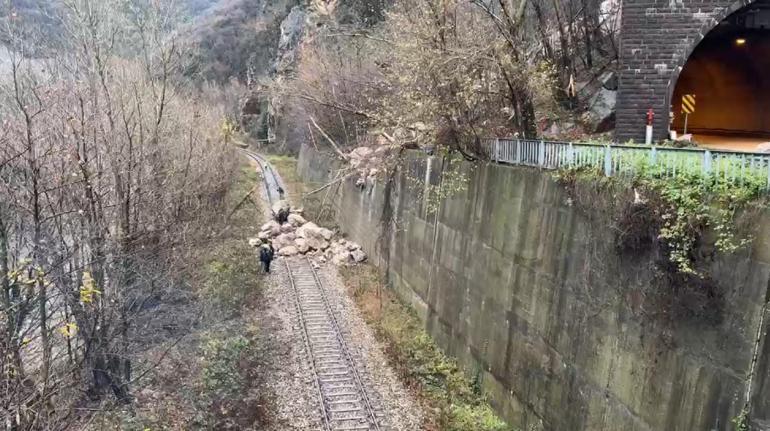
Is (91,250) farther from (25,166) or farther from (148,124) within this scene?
(148,124)

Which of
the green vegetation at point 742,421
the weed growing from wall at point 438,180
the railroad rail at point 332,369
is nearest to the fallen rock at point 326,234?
the railroad rail at point 332,369

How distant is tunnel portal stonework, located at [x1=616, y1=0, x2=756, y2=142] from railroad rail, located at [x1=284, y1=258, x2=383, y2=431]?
864cm

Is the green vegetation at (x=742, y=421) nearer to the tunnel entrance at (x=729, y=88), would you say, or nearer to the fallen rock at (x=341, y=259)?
the tunnel entrance at (x=729, y=88)

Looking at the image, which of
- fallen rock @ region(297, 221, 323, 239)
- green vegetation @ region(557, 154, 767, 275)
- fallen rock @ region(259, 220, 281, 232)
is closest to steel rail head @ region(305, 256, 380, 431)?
fallen rock @ region(297, 221, 323, 239)

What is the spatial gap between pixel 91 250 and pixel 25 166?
2674 millimetres

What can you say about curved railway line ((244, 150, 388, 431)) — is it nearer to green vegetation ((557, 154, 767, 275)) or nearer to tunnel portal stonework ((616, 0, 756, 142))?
green vegetation ((557, 154, 767, 275))

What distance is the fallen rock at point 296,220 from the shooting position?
3242 centimetres

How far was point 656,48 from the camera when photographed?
1312 centimetres

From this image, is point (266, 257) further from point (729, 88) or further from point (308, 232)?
point (729, 88)

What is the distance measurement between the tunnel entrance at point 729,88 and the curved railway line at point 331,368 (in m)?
11.3

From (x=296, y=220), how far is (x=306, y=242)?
4.06m

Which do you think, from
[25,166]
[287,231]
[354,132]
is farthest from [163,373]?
[354,132]

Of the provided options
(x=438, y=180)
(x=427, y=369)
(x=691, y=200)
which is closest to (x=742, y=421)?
(x=691, y=200)

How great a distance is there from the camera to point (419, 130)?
1914 cm
